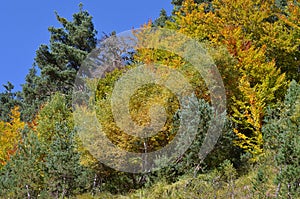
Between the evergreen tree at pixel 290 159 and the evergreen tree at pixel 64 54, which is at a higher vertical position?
the evergreen tree at pixel 64 54

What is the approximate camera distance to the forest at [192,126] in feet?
39.7

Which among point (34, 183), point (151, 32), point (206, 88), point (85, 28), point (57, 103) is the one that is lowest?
point (34, 183)

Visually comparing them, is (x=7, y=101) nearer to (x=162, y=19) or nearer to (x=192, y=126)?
(x=162, y=19)

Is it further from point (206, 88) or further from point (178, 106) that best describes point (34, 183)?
point (206, 88)

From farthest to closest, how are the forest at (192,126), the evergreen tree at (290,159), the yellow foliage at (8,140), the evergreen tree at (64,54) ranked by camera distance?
1. the evergreen tree at (64,54)
2. the yellow foliage at (8,140)
3. the forest at (192,126)
4. the evergreen tree at (290,159)

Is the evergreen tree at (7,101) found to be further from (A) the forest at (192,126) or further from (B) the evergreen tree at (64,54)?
(A) the forest at (192,126)

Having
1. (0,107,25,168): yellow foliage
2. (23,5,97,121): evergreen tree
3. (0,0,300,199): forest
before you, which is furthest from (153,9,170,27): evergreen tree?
(0,107,25,168): yellow foliage

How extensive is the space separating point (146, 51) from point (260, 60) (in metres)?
7.15

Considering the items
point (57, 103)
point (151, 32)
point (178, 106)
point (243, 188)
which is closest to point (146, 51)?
point (151, 32)

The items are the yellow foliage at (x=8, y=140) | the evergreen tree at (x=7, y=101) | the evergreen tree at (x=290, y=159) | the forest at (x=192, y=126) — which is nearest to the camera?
the evergreen tree at (x=290, y=159)

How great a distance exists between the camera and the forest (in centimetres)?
1211

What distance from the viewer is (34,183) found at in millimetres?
17062

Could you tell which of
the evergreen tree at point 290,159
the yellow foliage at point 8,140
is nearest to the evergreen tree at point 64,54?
the yellow foliage at point 8,140

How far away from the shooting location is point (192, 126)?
14234 mm
